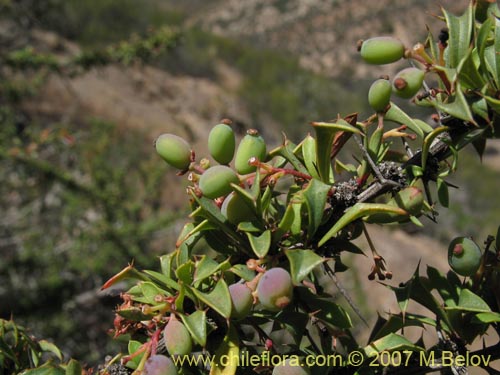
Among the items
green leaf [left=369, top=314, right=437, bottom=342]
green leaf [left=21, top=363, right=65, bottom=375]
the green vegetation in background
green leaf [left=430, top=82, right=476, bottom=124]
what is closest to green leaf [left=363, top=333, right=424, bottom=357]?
green leaf [left=369, top=314, right=437, bottom=342]

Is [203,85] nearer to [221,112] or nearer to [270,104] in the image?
[270,104]

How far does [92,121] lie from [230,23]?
29010 mm

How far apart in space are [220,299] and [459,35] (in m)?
0.39

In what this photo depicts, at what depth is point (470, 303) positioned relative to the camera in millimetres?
594

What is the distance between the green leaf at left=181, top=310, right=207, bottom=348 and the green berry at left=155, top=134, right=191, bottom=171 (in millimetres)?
189

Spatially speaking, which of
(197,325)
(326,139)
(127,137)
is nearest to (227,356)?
(197,325)

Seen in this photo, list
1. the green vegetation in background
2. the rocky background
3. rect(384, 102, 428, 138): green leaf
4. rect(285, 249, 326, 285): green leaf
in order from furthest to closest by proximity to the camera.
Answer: the green vegetation in background, the rocky background, rect(384, 102, 428, 138): green leaf, rect(285, 249, 326, 285): green leaf

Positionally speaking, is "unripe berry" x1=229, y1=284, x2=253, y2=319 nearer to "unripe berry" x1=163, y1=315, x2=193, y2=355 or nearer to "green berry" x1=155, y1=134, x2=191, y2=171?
"unripe berry" x1=163, y1=315, x2=193, y2=355

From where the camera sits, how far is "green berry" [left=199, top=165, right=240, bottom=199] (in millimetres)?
538

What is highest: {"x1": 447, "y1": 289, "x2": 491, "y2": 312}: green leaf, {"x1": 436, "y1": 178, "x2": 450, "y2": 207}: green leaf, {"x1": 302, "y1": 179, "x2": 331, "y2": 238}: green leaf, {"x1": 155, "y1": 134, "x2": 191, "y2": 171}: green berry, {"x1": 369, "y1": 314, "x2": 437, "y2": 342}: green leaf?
{"x1": 155, "y1": 134, "x2": 191, "y2": 171}: green berry

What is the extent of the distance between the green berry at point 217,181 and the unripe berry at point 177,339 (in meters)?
0.15

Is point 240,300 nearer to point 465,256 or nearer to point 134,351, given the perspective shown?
point 134,351

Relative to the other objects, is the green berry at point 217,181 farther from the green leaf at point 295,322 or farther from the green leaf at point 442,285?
the green leaf at point 442,285

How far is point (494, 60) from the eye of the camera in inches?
21.3
